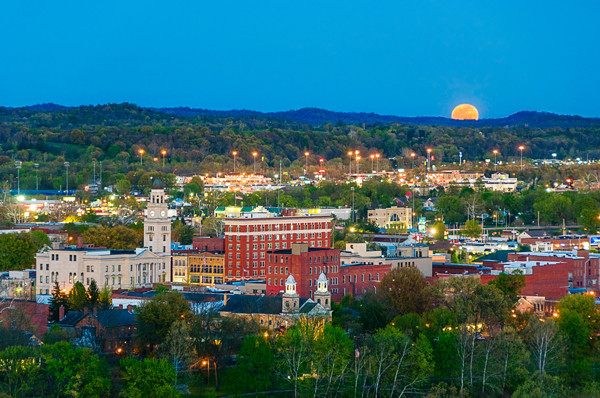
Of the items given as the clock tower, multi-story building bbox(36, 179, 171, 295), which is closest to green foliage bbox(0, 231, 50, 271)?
multi-story building bbox(36, 179, 171, 295)

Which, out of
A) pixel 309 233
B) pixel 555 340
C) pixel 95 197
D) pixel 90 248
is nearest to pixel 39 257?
pixel 90 248

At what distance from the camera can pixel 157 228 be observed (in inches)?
3770

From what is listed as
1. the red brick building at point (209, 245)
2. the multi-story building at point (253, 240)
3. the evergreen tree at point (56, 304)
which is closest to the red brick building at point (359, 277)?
the multi-story building at point (253, 240)

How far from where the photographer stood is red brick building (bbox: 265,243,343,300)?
8325cm

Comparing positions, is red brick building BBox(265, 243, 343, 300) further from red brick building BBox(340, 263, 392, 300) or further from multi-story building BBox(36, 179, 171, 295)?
multi-story building BBox(36, 179, 171, 295)

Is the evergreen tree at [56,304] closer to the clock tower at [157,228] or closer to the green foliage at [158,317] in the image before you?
the green foliage at [158,317]

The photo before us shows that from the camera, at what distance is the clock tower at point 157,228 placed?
313 feet

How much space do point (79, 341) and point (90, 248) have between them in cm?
2674

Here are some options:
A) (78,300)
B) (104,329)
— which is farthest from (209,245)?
(104,329)

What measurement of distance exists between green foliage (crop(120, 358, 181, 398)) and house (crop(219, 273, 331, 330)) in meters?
11.9

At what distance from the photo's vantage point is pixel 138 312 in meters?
70.3

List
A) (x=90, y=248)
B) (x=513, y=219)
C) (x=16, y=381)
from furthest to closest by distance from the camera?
1. (x=513, y=219)
2. (x=90, y=248)
3. (x=16, y=381)

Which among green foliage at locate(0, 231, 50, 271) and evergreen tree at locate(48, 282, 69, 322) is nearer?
evergreen tree at locate(48, 282, 69, 322)

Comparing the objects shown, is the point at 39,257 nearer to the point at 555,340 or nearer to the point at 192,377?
the point at 192,377
